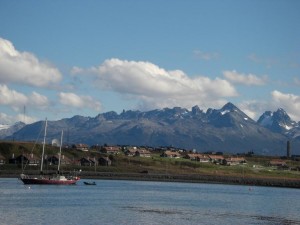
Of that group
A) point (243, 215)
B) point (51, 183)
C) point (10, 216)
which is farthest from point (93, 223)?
point (51, 183)

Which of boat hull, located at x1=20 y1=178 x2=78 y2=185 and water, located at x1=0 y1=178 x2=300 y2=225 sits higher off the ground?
boat hull, located at x1=20 y1=178 x2=78 y2=185

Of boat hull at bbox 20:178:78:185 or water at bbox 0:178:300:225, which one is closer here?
water at bbox 0:178:300:225

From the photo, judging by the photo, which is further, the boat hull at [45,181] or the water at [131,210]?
the boat hull at [45,181]

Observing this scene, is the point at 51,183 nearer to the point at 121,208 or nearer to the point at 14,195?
the point at 14,195

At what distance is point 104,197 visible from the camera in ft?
370

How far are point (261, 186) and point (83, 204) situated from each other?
110535 mm

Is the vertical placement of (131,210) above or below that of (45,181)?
below

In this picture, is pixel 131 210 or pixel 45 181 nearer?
pixel 131 210

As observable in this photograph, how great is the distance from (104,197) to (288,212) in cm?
3343

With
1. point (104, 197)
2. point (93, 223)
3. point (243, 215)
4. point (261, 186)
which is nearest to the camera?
point (93, 223)

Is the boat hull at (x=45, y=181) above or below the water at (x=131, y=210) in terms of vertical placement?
above

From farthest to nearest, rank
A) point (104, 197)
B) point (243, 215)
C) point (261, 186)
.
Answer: point (261, 186), point (104, 197), point (243, 215)

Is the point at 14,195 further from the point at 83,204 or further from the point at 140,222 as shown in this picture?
the point at 140,222

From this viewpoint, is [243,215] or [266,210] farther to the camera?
[266,210]
